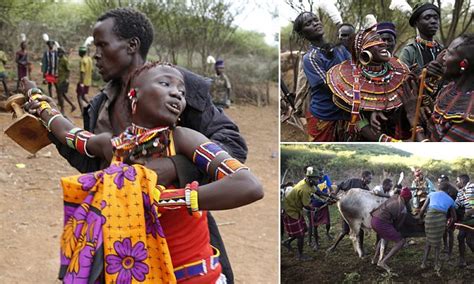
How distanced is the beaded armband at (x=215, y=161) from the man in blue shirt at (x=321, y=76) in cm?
185

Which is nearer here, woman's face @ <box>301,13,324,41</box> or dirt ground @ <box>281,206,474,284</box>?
dirt ground @ <box>281,206,474,284</box>

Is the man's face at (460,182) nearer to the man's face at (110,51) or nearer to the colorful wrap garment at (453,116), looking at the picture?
the colorful wrap garment at (453,116)

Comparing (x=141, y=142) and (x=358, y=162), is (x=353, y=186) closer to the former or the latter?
(x=358, y=162)

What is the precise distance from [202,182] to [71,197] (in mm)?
397

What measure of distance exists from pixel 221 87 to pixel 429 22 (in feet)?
36.9

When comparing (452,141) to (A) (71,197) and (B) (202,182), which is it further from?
(A) (71,197)

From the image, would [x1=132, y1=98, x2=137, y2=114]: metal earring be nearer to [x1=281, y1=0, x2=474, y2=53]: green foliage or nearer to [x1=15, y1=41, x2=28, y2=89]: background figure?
[x1=281, y1=0, x2=474, y2=53]: green foliage

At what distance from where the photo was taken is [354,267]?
10.6ft

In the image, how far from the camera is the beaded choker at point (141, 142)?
1.67 metres

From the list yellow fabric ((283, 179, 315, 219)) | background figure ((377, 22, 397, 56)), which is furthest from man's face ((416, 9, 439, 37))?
yellow fabric ((283, 179, 315, 219))

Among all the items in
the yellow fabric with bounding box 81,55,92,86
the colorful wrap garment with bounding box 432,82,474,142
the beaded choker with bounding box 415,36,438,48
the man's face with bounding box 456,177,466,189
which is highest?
the beaded choker with bounding box 415,36,438,48

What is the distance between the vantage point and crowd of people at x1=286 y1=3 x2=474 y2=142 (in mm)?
3096

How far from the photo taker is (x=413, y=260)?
10.2 feet

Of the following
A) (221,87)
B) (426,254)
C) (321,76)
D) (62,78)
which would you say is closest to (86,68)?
(62,78)
